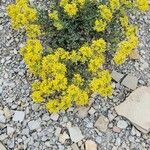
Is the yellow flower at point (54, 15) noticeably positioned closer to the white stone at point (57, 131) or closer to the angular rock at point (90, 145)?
the white stone at point (57, 131)

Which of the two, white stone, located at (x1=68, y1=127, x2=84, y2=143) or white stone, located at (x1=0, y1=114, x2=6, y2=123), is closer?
white stone, located at (x1=68, y1=127, x2=84, y2=143)

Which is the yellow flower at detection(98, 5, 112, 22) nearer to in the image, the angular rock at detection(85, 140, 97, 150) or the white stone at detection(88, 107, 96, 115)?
the white stone at detection(88, 107, 96, 115)

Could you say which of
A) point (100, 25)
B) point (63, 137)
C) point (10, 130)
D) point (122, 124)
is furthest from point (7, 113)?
point (100, 25)

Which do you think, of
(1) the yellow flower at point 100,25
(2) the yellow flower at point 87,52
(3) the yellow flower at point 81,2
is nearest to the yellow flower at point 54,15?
(3) the yellow flower at point 81,2

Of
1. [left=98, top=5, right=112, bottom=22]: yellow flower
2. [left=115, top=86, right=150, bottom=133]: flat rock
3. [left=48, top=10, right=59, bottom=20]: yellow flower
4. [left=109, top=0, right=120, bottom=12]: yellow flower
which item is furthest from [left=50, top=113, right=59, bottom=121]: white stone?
[left=109, top=0, right=120, bottom=12]: yellow flower

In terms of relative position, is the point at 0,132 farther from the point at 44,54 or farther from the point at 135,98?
the point at 135,98

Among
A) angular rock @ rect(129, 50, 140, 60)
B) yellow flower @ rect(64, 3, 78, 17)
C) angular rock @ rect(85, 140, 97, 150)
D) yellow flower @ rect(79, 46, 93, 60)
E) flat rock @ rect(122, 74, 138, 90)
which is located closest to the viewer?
yellow flower @ rect(79, 46, 93, 60)
